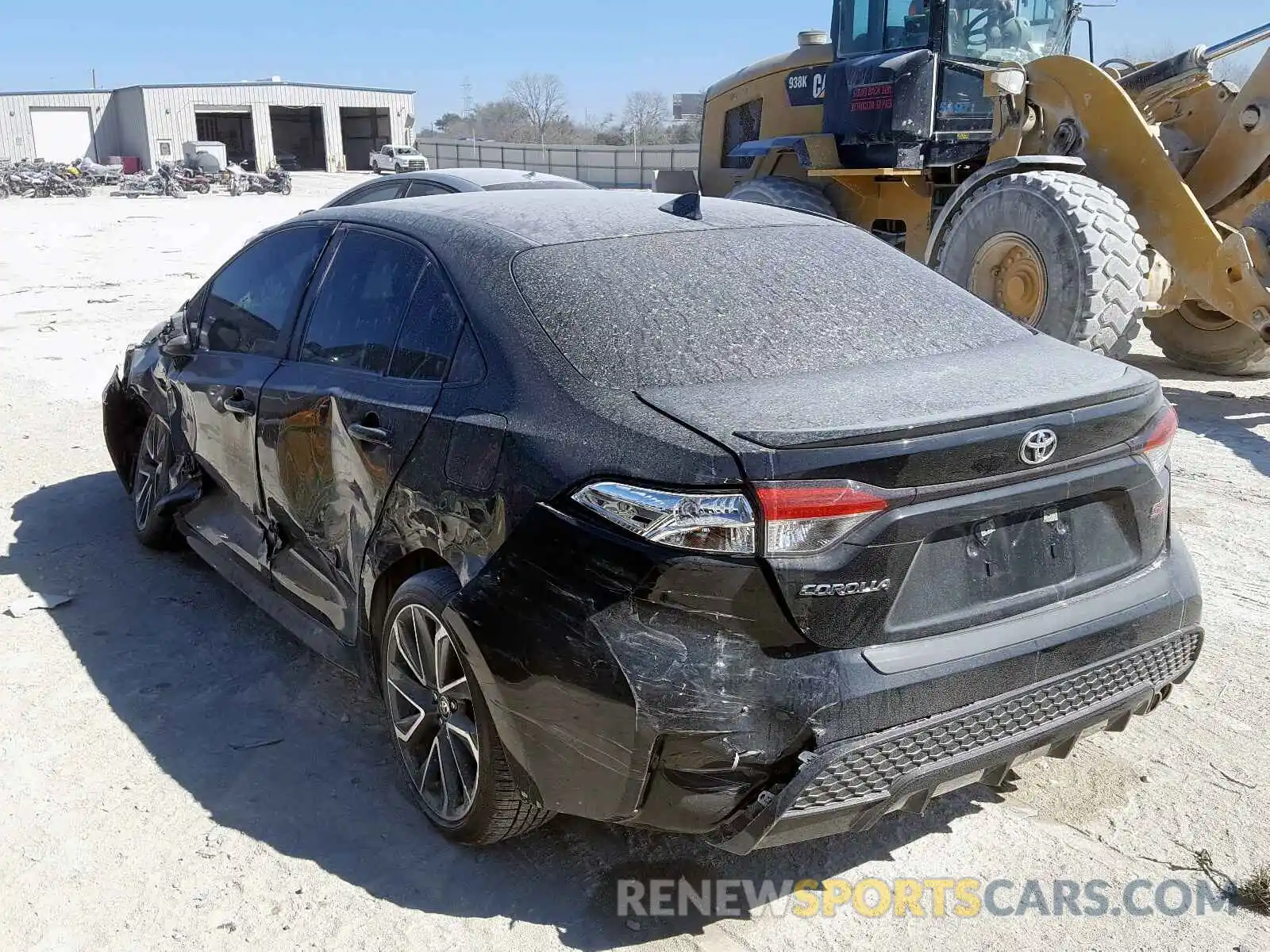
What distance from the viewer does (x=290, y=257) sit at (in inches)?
164

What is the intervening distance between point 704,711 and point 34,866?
196cm

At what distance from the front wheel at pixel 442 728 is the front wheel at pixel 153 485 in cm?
223

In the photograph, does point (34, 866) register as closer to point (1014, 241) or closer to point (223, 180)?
point (1014, 241)

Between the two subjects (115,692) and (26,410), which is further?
(26,410)

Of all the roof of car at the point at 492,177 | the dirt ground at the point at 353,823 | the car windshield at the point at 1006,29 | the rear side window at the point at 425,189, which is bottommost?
the dirt ground at the point at 353,823

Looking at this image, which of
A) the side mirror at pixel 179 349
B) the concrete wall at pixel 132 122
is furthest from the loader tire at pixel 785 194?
the concrete wall at pixel 132 122

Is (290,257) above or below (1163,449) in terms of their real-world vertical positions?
above

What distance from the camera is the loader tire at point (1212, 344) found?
8.44 meters

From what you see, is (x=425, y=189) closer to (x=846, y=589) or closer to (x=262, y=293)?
(x=262, y=293)

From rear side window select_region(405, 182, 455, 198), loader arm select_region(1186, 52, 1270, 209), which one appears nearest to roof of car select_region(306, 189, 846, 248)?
rear side window select_region(405, 182, 455, 198)

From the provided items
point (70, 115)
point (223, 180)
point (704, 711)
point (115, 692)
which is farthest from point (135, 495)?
point (70, 115)

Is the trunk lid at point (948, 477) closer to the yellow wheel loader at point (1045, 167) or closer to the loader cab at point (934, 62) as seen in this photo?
the yellow wheel loader at point (1045, 167)

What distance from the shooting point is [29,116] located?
5697cm

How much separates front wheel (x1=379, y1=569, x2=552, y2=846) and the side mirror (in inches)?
77.3
